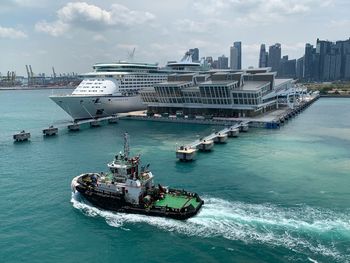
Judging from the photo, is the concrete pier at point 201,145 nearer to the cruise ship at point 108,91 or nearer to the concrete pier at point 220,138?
the concrete pier at point 220,138

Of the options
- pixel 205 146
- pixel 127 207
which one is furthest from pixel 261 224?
pixel 205 146

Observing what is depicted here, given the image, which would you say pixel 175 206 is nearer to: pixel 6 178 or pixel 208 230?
pixel 208 230

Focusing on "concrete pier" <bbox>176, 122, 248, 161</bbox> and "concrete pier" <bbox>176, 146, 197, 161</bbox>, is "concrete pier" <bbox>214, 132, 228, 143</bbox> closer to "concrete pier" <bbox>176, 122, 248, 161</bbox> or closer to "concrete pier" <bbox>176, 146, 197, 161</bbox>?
"concrete pier" <bbox>176, 122, 248, 161</bbox>

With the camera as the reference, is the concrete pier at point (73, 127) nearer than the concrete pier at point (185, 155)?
No

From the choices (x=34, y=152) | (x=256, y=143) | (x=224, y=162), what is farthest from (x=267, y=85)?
(x=34, y=152)

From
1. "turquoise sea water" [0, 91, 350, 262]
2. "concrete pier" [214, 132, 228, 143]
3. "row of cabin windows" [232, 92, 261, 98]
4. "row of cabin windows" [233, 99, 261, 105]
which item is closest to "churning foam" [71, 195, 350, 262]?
"turquoise sea water" [0, 91, 350, 262]

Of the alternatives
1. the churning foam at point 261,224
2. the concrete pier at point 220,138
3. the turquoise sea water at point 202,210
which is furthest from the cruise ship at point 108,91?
the churning foam at point 261,224

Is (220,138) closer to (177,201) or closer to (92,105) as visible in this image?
(177,201)
